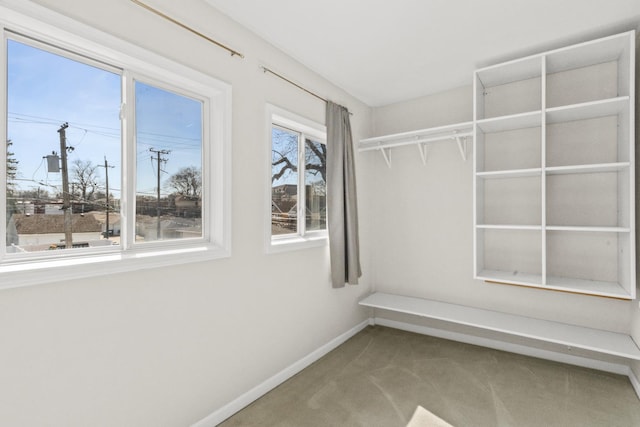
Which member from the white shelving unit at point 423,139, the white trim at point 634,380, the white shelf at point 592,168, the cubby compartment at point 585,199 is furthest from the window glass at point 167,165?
the white trim at point 634,380

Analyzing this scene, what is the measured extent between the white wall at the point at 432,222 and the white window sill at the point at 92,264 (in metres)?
2.20

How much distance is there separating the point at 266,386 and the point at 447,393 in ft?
4.29

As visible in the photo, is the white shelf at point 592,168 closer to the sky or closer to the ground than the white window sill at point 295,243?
closer to the sky

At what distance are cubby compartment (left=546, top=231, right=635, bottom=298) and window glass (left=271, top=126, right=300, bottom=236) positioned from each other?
215 cm

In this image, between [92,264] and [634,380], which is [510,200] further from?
[92,264]

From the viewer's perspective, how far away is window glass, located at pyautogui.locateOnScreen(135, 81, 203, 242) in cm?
179

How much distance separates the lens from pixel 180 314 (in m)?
1.79

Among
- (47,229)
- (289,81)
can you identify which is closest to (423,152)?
(289,81)

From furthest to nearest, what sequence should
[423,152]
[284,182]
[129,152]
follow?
[423,152] < [284,182] < [129,152]

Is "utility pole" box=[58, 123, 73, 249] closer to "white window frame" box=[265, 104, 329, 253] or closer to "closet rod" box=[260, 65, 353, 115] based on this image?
"white window frame" box=[265, 104, 329, 253]

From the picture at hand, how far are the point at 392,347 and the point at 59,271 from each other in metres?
2.68

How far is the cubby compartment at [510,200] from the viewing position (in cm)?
275

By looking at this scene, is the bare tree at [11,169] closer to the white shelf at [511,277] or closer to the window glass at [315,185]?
the window glass at [315,185]

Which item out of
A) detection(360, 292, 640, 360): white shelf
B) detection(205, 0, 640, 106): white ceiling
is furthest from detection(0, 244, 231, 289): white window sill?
detection(360, 292, 640, 360): white shelf
